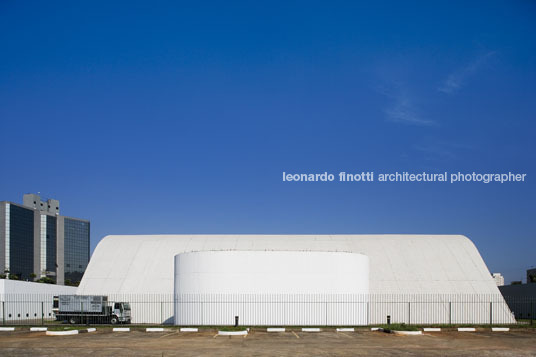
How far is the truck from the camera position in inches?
1750

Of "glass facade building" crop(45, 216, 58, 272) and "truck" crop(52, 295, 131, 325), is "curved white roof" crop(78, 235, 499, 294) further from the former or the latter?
"glass facade building" crop(45, 216, 58, 272)

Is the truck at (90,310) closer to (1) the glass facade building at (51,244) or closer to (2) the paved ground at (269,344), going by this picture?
(2) the paved ground at (269,344)

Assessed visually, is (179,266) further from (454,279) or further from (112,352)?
(454,279)

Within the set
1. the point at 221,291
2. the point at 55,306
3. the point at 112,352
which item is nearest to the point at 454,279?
the point at 221,291

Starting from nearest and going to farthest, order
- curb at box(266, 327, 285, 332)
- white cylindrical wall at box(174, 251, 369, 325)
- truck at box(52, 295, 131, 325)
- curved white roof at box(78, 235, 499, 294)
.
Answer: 1. curb at box(266, 327, 285, 332)
2. white cylindrical wall at box(174, 251, 369, 325)
3. truck at box(52, 295, 131, 325)
4. curved white roof at box(78, 235, 499, 294)

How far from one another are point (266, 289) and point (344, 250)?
19.7 m

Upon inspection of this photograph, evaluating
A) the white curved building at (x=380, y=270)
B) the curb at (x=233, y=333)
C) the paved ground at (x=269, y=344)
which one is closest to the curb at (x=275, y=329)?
the paved ground at (x=269, y=344)

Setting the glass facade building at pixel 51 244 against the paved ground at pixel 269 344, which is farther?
the glass facade building at pixel 51 244

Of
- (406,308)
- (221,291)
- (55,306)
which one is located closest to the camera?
(221,291)

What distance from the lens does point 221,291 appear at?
38.7m

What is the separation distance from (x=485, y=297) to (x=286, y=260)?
21.2 m

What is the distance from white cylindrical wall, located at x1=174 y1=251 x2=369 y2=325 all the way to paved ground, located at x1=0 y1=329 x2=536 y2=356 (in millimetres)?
4282

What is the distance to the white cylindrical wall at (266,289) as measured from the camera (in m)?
38.5

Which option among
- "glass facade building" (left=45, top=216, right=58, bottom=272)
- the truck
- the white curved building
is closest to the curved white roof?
the white curved building
